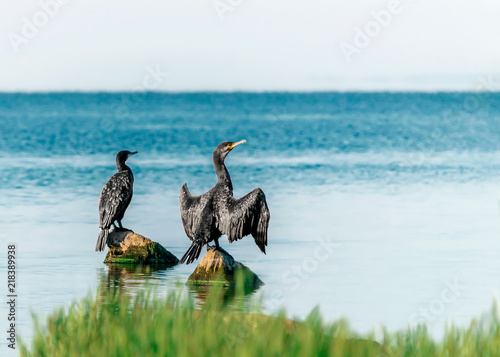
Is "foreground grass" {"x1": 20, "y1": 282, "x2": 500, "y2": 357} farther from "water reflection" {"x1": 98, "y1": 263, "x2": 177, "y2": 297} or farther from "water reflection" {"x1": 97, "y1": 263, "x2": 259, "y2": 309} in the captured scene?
"water reflection" {"x1": 98, "y1": 263, "x2": 177, "y2": 297}

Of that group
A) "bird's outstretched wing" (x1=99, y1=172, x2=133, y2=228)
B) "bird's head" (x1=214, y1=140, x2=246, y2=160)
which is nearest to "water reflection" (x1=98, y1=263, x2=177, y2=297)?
"bird's outstretched wing" (x1=99, y1=172, x2=133, y2=228)

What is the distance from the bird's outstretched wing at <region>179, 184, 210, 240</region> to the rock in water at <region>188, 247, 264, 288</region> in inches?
14.4

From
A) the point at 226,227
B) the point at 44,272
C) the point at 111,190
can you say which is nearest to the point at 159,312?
the point at 226,227

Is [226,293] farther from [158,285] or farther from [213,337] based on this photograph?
[213,337]

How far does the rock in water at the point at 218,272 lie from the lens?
9.99m

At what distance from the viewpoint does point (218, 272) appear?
10023 millimetres

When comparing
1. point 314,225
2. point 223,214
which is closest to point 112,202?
point 223,214

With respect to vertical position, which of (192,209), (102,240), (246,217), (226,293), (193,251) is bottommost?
(226,293)

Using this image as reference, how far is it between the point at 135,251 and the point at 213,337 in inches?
220

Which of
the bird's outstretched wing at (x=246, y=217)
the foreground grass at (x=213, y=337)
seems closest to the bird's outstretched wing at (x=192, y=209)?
the bird's outstretched wing at (x=246, y=217)

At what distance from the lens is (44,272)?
34.9ft

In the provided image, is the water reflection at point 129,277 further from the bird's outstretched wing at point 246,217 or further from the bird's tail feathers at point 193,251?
the bird's outstretched wing at point 246,217

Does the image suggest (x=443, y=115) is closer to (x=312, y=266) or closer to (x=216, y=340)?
(x=312, y=266)

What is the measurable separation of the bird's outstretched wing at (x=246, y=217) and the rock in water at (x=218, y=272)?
25cm
